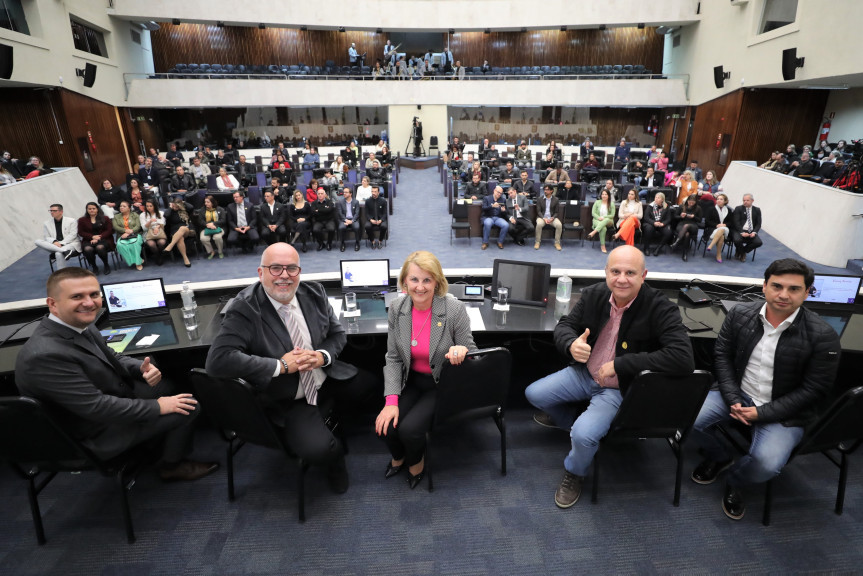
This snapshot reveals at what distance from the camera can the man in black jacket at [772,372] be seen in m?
2.20

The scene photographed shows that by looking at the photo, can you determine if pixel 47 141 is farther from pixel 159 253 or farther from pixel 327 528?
pixel 327 528

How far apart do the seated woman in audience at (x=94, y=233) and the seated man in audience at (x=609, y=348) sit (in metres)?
6.55

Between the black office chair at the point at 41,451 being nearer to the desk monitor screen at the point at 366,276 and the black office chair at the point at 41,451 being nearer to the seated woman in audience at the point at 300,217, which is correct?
the desk monitor screen at the point at 366,276

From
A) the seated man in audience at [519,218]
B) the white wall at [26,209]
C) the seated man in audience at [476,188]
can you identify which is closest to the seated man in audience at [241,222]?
the white wall at [26,209]

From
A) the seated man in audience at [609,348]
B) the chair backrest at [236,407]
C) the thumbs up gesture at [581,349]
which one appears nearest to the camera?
the chair backrest at [236,407]

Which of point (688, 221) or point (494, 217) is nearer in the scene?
point (688, 221)

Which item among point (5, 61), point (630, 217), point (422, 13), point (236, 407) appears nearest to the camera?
point (236, 407)

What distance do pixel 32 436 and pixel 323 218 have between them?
234 inches

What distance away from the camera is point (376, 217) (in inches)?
302

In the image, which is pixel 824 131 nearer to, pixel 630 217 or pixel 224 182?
pixel 630 217

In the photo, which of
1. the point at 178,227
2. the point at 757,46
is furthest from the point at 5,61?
the point at 757,46

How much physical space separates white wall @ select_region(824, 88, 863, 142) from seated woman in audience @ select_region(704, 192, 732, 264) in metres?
6.90

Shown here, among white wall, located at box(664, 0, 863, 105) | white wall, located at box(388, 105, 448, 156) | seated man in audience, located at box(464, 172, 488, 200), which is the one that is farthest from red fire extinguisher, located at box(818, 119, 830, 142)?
white wall, located at box(388, 105, 448, 156)

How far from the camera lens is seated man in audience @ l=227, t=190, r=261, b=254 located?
7.21m
